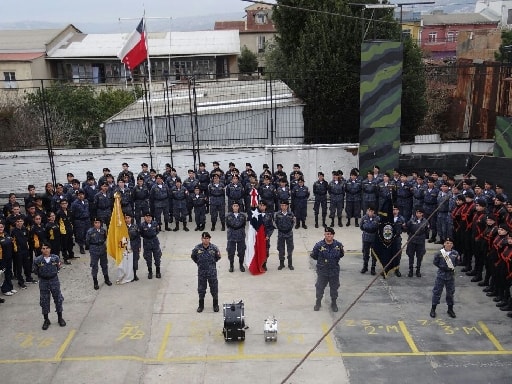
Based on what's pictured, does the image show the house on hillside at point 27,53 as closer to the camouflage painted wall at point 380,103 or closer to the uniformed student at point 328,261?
the camouflage painted wall at point 380,103

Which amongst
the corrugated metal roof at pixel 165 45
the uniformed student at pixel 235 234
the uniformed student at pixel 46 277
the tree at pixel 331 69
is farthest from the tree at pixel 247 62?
the uniformed student at pixel 46 277

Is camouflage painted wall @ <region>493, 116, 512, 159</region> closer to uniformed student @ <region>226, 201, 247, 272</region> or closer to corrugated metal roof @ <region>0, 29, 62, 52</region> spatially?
uniformed student @ <region>226, 201, 247, 272</region>

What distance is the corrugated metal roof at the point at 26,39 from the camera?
40.8m

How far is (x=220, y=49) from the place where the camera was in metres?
43.1

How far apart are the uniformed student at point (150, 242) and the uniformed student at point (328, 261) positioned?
367cm

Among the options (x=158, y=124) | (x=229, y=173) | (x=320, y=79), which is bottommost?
(x=229, y=173)

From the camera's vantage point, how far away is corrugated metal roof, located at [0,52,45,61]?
37.6 metres

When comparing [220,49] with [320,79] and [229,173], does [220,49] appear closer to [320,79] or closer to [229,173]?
[320,79]

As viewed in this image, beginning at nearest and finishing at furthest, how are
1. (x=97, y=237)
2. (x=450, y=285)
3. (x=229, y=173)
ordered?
(x=450, y=285)
(x=97, y=237)
(x=229, y=173)

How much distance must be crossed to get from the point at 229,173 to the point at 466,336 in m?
8.50

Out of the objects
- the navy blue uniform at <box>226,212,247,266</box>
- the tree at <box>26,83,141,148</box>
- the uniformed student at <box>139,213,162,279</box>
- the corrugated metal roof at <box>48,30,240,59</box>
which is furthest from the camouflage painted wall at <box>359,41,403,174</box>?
the corrugated metal roof at <box>48,30,240,59</box>

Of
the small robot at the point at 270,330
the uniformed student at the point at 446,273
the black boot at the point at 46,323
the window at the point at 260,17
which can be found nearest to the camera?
the small robot at the point at 270,330

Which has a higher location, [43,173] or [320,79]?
[320,79]

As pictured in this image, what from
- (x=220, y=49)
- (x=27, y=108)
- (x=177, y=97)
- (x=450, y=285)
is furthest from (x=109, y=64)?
(x=450, y=285)
